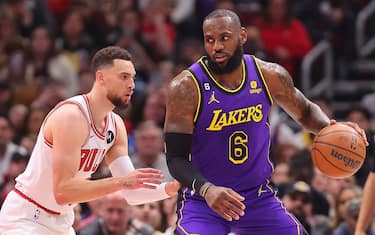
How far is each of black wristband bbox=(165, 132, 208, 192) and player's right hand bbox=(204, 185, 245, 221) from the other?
1.06ft

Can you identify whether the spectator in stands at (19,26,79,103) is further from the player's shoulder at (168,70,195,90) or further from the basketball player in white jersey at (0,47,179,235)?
the player's shoulder at (168,70,195,90)

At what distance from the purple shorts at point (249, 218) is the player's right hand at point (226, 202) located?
1.50ft

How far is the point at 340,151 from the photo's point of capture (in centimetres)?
727

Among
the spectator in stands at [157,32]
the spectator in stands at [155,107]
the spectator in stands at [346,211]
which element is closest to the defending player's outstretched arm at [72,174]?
the spectator in stands at [346,211]

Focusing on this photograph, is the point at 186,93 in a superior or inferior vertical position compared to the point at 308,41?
superior

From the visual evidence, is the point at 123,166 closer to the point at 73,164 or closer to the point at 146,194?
the point at 146,194

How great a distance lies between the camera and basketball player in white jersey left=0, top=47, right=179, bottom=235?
6.83 meters

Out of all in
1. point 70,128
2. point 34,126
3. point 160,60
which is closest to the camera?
point 70,128

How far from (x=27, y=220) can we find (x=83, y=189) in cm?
56

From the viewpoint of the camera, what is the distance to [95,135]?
7.21 metres

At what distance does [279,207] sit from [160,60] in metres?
7.95

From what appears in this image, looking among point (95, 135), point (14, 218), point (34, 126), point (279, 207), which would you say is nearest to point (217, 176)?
point (279, 207)

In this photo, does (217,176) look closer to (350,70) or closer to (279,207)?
(279,207)

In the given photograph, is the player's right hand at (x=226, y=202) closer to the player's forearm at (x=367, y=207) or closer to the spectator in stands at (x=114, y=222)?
the player's forearm at (x=367, y=207)
